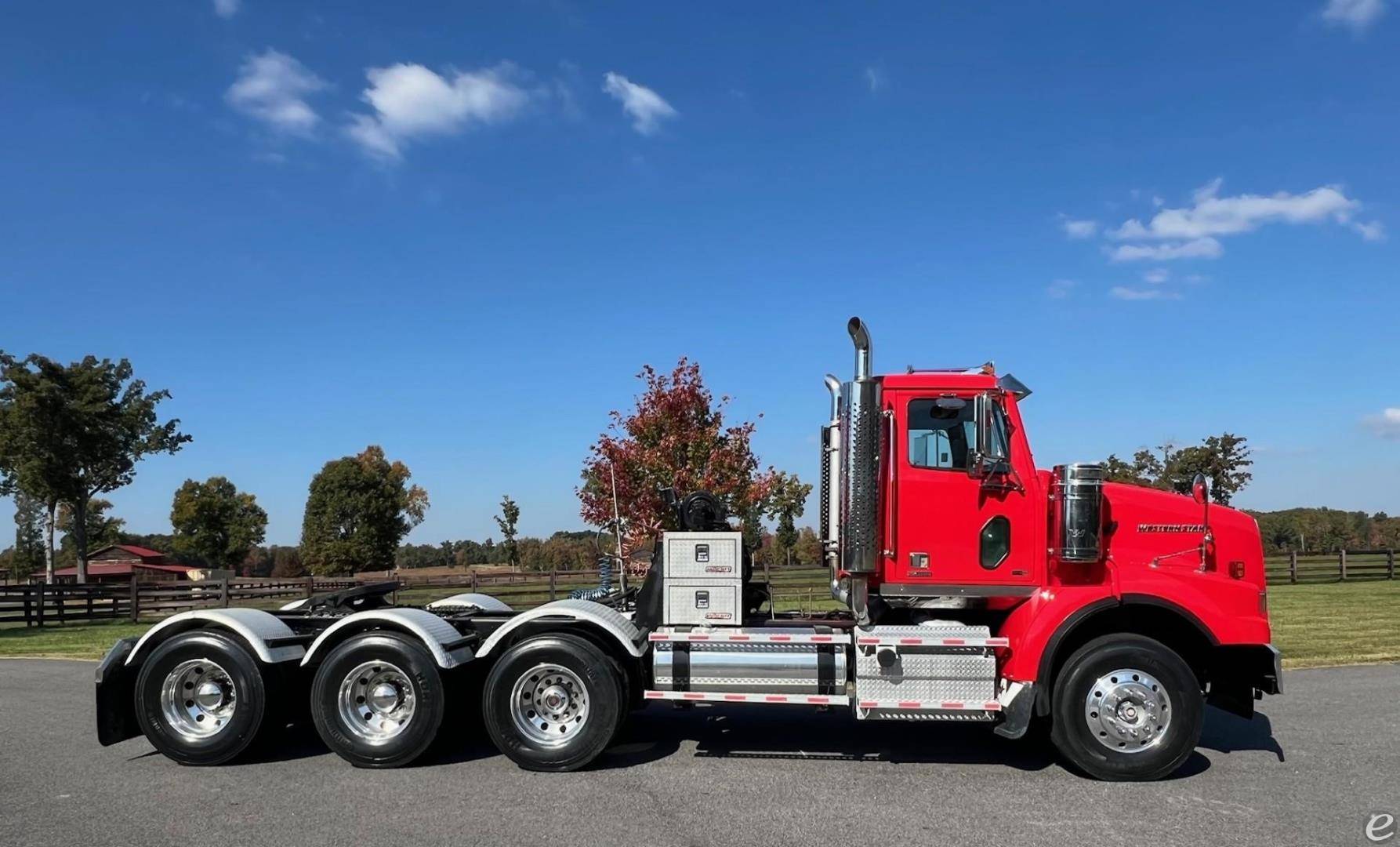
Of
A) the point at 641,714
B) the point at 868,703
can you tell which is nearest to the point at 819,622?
the point at 868,703

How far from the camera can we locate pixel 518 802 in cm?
621

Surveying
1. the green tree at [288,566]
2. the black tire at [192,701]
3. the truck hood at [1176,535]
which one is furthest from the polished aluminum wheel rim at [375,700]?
the green tree at [288,566]

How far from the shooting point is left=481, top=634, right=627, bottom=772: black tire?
7027 millimetres

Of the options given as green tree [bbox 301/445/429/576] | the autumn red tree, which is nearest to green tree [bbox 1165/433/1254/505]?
the autumn red tree

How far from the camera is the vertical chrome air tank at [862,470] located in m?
7.18

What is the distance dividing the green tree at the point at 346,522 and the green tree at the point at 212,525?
873 centimetres

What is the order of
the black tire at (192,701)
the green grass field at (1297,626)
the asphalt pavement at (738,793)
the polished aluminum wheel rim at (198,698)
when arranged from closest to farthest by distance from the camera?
the asphalt pavement at (738,793) → the black tire at (192,701) → the polished aluminum wheel rim at (198,698) → the green grass field at (1297,626)

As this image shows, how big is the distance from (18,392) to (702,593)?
3133 centimetres

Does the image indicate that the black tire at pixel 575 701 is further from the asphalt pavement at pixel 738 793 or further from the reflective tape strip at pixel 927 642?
the reflective tape strip at pixel 927 642

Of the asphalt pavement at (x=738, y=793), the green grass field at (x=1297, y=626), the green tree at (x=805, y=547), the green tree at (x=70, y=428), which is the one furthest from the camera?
the green tree at (x=805, y=547)

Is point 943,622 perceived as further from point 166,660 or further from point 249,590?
point 249,590

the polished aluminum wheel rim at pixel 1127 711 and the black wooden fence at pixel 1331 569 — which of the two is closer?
the polished aluminum wheel rim at pixel 1127 711

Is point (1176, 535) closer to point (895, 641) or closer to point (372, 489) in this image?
point (895, 641)

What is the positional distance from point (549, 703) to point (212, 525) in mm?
62095
